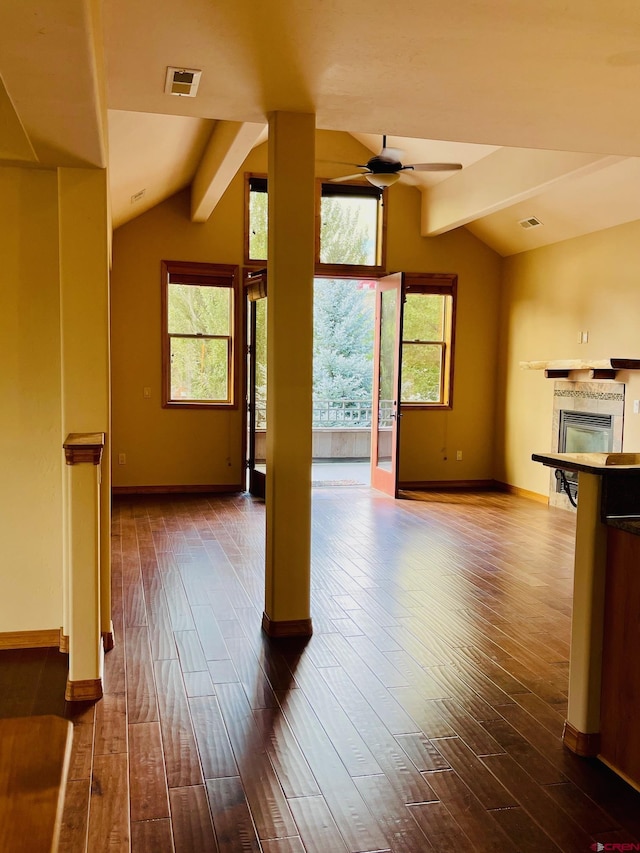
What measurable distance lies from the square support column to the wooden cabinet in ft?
5.69

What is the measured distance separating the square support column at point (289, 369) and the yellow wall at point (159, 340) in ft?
14.3

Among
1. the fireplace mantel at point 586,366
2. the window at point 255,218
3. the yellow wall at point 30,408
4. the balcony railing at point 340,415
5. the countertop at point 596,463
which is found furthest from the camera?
the balcony railing at point 340,415

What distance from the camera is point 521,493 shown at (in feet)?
28.5

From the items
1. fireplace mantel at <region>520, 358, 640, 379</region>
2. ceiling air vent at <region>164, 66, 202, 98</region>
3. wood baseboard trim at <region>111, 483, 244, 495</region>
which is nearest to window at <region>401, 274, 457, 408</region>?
fireplace mantel at <region>520, 358, 640, 379</region>

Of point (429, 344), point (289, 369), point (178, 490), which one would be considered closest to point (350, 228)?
point (429, 344)

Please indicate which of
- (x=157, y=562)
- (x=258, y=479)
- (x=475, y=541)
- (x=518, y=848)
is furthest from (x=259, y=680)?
(x=258, y=479)

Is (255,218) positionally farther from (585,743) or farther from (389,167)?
(585,743)

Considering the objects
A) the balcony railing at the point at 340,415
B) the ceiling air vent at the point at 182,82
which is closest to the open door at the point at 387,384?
the balcony railing at the point at 340,415

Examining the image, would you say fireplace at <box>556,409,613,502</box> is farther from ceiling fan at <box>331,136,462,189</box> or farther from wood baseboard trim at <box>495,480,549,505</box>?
ceiling fan at <box>331,136,462,189</box>

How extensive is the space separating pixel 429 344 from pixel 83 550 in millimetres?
A: 6590

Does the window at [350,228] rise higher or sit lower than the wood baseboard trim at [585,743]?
higher

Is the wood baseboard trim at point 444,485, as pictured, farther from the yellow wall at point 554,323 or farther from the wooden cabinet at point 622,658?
the wooden cabinet at point 622,658

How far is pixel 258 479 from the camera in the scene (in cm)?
826

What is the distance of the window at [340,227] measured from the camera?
8438 mm
